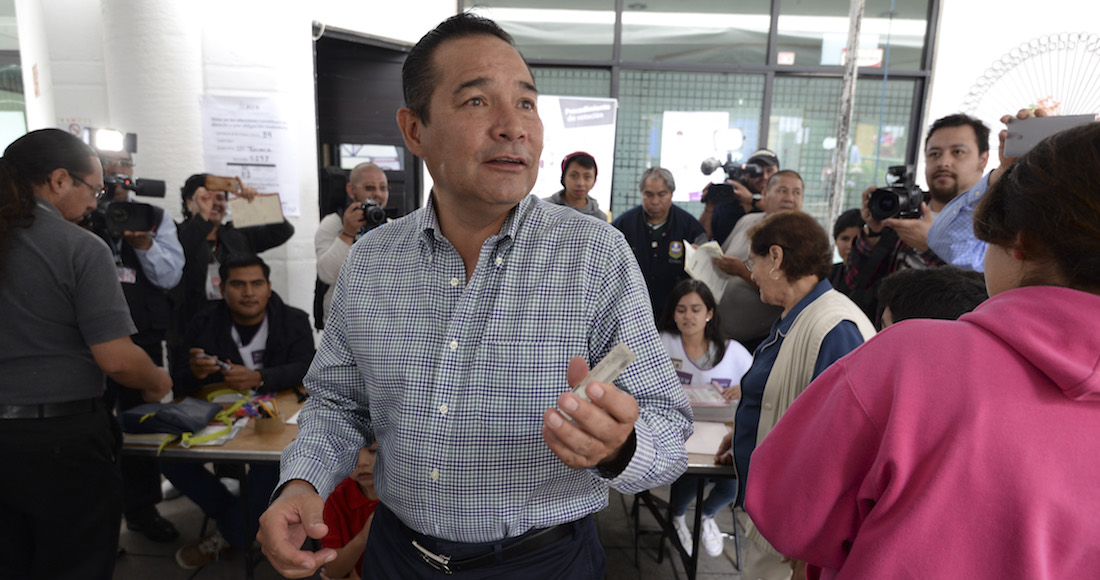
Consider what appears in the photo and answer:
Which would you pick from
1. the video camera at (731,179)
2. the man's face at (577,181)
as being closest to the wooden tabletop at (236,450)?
the man's face at (577,181)

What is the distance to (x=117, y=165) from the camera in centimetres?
327

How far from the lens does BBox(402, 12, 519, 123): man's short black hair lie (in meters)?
1.07

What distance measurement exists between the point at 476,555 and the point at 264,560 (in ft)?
7.37

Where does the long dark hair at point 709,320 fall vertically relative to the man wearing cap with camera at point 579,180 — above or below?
below

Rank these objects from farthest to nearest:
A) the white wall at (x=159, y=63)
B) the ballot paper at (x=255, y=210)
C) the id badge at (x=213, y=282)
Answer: the white wall at (x=159, y=63)
the id badge at (x=213, y=282)
the ballot paper at (x=255, y=210)

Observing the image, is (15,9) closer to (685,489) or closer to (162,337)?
(162,337)

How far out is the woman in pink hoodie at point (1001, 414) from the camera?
748mm

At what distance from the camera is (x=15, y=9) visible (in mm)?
3645

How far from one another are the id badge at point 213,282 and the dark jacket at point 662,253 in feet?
8.21

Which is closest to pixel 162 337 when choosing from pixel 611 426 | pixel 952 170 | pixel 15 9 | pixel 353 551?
pixel 353 551

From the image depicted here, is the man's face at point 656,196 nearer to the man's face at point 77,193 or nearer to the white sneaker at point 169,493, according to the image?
the man's face at point 77,193

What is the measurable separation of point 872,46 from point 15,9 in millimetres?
6566

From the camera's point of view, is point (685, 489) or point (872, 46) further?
point (872, 46)

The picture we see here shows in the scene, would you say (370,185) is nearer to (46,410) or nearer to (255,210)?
(255,210)
